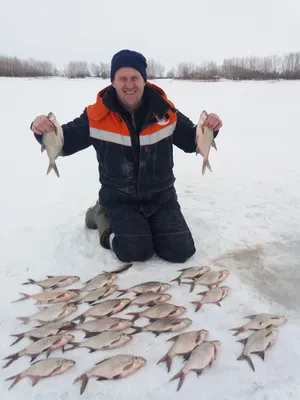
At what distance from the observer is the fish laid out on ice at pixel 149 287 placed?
285 cm

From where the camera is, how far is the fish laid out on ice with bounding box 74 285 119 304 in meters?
2.80

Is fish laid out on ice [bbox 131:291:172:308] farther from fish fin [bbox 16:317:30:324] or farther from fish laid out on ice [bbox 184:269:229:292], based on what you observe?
fish fin [bbox 16:317:30:324]

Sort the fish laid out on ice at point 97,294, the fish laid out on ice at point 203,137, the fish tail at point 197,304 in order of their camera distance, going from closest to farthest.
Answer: the fish tail at point 197,304 < the fish laid out on ice at point 97,294 < the fish laid out on ice at point 203,137

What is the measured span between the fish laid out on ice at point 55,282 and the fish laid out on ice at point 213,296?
3.30ft

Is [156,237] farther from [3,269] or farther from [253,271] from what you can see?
[3,269]

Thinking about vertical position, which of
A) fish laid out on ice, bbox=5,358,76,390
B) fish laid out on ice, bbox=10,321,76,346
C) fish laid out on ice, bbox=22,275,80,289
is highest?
fish laid out on ice, bbox=22,275,80,289

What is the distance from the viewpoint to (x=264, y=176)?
5590 mm

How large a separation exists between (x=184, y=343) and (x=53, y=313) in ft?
3.14

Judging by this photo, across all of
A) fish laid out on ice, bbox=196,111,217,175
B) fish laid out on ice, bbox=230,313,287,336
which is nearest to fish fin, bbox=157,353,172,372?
fish laid out on ice, bbox=230,313,287,336

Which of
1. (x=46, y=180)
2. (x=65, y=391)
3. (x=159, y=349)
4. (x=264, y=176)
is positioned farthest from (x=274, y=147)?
(x=65, y=391)

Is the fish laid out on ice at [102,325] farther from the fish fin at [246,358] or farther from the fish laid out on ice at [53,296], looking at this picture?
the fish fin at [246,358]

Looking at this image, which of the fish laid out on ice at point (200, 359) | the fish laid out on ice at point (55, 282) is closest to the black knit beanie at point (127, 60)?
the fish laid out on ice at point (55, 282)

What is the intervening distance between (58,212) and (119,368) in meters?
2.68

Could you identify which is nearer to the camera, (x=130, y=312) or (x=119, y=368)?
(x=119, y=368)
